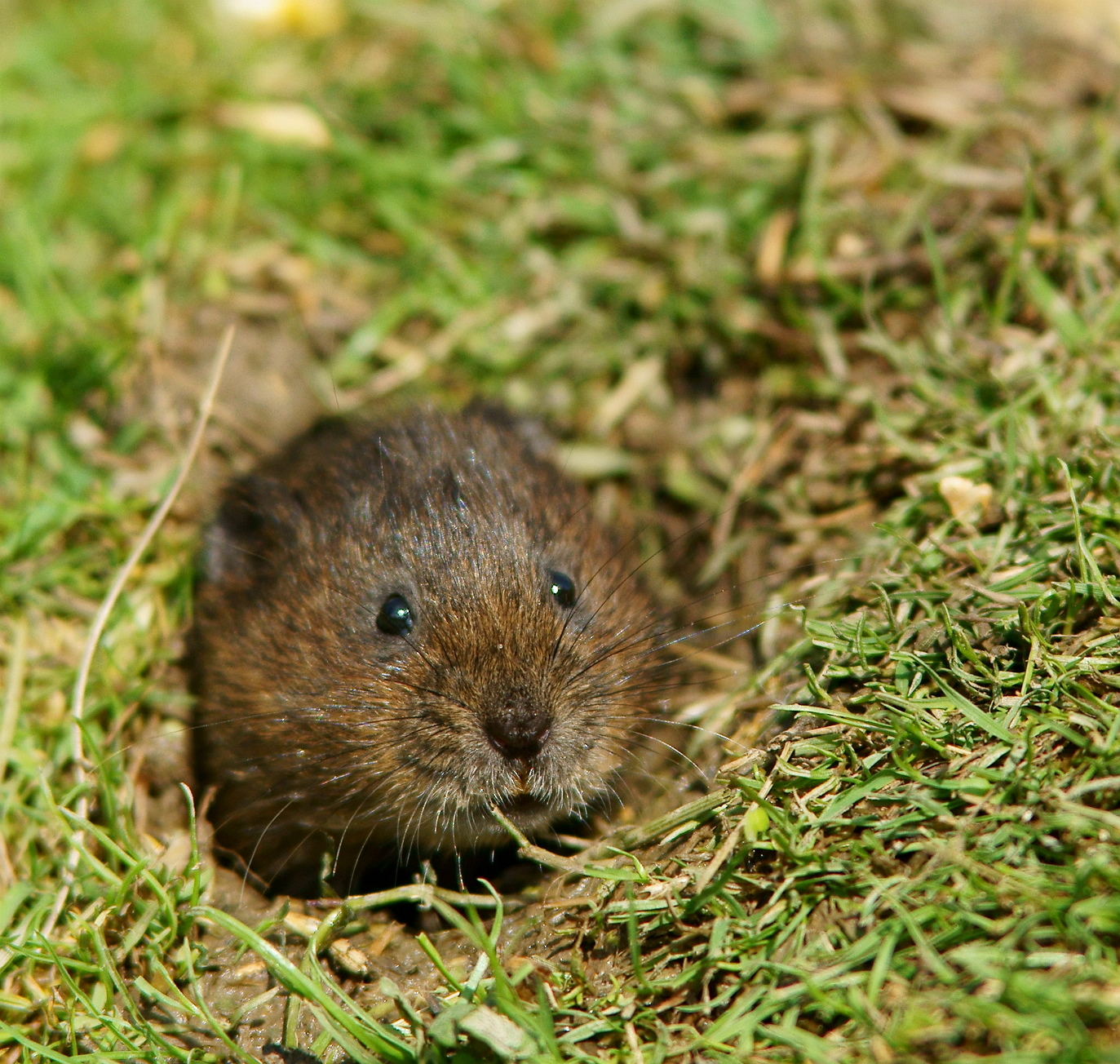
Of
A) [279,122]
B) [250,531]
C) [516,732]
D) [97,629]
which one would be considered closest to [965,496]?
[516,732]

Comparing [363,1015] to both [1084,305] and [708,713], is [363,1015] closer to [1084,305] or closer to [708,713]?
[708,713]

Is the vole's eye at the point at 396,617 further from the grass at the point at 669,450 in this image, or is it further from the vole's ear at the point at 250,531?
the grass at the point at 669,450

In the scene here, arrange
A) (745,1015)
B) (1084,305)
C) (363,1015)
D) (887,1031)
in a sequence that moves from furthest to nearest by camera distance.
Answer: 1. (1084,305)
2. (363,1015)
3. (745,1015)
4. (887,1031)

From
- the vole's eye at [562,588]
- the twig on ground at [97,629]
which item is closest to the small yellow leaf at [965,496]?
the vole's eye at [562,588]

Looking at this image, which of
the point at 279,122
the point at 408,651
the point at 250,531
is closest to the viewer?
the point at 408,651

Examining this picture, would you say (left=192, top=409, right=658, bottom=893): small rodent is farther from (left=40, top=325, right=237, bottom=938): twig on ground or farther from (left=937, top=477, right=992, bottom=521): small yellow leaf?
(left=937, top=477, right=992, bottom=521): small yellow leaf

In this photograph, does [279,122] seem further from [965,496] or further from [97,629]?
[965,496]

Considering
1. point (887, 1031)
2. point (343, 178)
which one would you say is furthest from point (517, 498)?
point (343, 178)
